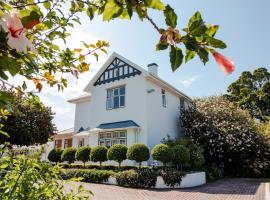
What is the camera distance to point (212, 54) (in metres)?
1.01

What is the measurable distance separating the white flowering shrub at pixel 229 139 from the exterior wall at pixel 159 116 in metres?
1.18

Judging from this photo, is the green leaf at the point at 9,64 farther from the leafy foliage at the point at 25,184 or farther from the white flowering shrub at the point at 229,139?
the white flowering shrub at the point at 229,139

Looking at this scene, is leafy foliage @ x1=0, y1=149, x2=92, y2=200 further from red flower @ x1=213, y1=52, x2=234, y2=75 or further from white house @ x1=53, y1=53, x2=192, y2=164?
white house @ x1=53, y1=53, x2=192, y2=164

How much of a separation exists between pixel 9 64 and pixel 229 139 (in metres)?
23.0

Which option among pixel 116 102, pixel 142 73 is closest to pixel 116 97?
pixel 116 102

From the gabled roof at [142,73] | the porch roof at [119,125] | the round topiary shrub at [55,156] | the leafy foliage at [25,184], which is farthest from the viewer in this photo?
the round topiary shrub at [55,156]

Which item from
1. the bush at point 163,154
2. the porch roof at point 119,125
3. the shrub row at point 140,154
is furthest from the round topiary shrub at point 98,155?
the bush at point 163,154

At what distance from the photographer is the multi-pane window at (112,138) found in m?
19.5

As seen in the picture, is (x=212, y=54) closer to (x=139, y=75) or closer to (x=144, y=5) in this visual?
(x=144, y=5)

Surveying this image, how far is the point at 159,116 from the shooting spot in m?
20.6

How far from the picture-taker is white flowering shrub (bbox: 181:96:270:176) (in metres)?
21.8

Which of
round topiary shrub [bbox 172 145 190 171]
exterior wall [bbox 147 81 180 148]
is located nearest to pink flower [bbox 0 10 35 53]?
round topiary shrub [bbox 172 145 190 171]

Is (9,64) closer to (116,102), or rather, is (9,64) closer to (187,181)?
(187,181)

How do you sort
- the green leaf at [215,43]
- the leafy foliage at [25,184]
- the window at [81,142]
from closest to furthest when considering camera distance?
1. the green leaf at [215,43]
2. the leafy foliage at [25,184]
3. the window at [81,142]
